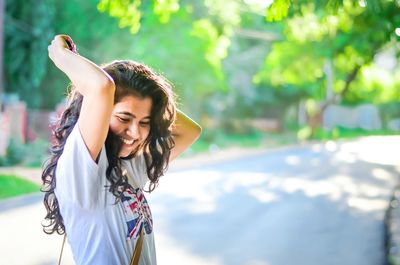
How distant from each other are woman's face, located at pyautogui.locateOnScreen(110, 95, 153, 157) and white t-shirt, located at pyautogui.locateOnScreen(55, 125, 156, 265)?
12 centimetres

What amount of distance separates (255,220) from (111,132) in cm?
846

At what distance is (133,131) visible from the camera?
1860 millimetres

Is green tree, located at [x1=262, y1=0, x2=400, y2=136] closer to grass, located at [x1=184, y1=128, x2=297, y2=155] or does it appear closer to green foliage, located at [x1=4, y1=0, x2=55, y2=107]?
grass, located at [x1=184, y1=128, x2=297, y2=155]

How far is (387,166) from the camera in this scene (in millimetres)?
21938

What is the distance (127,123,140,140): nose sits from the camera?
1.86m

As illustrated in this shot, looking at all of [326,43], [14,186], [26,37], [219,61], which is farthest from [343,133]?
[14,186]

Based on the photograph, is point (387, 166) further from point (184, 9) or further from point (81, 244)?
point (81, 244)

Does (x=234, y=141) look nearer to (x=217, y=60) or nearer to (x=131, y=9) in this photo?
(x=217, y=60)

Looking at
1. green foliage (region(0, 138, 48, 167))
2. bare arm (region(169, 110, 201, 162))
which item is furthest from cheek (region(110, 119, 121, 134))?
green foliage (region(0, 138, 48, 167))

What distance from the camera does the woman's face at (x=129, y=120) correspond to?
185cm

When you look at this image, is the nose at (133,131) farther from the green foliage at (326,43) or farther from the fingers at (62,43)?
the green foliage at (326,43)

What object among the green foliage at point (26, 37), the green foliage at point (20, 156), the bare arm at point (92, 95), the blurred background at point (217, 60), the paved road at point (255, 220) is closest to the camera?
the bare arm at point (92, 95)

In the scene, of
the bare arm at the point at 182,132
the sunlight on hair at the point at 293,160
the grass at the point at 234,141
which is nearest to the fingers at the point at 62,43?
the bare arm at the point at 182,132

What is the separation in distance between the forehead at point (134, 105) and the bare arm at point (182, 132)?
1.36 feet
